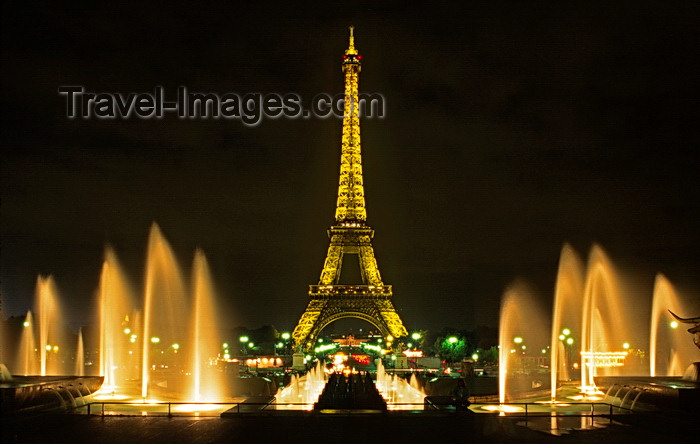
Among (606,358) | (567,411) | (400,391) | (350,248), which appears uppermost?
(350,248)

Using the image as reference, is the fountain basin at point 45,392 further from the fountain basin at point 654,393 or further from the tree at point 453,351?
the tree at point 453,351

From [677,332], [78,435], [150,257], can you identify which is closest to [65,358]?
[150,257]

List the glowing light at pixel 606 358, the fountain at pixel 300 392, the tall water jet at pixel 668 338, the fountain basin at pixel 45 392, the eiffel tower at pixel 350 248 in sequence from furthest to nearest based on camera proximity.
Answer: the eiffel tower at pixel 350 248
the tall water jet at pixel 668 338
the glowing light at pixel 606 358
the fountain at pixel 300 392
the fountain basin at pixel 45 392

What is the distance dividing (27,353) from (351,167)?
38.1 meters

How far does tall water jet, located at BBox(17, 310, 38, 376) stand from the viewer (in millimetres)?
49969

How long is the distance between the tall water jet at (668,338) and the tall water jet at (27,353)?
39.7m

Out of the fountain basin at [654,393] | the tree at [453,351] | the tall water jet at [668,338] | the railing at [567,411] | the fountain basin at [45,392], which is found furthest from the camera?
the tree at [453,351]

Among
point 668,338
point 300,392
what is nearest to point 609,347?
point 668,338

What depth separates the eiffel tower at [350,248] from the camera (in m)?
81.0

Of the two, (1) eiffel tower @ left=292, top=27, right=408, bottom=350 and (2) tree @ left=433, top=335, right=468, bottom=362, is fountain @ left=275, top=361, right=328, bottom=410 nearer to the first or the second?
(2) tree @ left=433, top=335, right=468, bottom=362

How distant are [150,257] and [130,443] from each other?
61.5 ft

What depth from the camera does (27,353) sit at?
2296 inches

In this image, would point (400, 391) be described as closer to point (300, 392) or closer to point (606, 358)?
point (300, 392)

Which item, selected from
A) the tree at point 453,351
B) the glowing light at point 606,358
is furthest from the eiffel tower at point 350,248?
the glowing light at point 606,358
